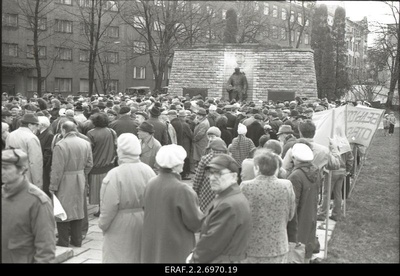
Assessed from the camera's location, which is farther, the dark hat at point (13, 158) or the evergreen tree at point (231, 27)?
the evergreen tree at point (231, 27)

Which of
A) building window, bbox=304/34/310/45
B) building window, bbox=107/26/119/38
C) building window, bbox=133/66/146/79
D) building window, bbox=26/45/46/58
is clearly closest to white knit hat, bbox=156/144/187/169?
building window, bbox=26/45/46/58

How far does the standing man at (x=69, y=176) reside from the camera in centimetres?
715

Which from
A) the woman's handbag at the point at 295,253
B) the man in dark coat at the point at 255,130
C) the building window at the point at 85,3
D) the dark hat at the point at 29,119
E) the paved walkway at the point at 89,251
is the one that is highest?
the building window at the point at 85,3

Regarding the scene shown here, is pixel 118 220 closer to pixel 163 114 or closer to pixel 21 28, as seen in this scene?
pixel 163 114

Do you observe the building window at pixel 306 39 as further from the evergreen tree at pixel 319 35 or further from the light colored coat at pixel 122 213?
the light colored coat at pixel 122 213

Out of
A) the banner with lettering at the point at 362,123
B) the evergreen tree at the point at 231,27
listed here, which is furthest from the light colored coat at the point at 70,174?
the evergreen tree at the point at 231,27

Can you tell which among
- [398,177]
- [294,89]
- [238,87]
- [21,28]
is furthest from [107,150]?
[21,28]

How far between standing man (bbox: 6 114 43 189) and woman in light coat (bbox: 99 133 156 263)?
2.46 metres

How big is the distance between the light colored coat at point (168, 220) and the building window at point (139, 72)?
50157 millimetres

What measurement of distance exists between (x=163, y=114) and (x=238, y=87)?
50.4 feet

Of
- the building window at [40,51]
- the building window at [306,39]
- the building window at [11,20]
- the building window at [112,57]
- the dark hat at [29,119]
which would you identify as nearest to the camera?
the dark hat at [29,119]

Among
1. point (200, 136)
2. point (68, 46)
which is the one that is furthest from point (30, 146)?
point (68, 46)

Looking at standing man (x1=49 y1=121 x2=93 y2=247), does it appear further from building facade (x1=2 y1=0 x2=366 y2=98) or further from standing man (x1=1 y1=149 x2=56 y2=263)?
building facade (x1=2 y1=0 x2=366 y2=98)

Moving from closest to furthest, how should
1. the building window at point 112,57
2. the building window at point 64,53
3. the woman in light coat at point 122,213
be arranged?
the woman in light coat at point 122,213 → the building window at point 64,53 → the building window at point 112,57
